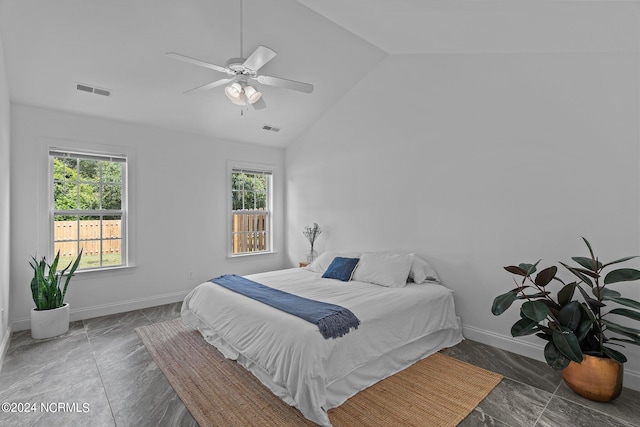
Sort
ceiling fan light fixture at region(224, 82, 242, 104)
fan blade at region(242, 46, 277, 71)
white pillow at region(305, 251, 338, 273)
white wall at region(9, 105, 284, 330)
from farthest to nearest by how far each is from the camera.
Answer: white pillow at region(305, 251, 338, 273) → white wall at region(9, 105, 284, 330) → ceiling fan light fixture at region(224, 82, 242, 104) → fan blade at region(242, 46, 277, 71)

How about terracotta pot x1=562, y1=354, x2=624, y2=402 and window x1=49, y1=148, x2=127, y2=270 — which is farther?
window x1=49, y1=148, x2=127, y2=270

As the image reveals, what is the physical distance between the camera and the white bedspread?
2.06 metres

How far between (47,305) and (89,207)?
4.16ft

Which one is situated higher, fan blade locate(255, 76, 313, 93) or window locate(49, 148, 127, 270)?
fan blade locate(255, 76, 313, 93)

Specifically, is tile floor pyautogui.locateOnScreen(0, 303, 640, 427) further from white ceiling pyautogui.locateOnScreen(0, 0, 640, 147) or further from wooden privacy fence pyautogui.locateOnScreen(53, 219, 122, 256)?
white ceiling pyautogui.locateOnScreen(0, 0, 640, 147)

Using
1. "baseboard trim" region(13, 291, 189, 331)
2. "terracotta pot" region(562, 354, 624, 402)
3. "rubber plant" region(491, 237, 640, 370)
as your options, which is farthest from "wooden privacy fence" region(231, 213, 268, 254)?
"terracotta pot" region(562, 354, 624, 402)

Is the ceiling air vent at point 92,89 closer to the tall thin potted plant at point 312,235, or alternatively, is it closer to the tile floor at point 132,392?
the tile floor at point 132,392

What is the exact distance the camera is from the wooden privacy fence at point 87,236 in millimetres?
3879

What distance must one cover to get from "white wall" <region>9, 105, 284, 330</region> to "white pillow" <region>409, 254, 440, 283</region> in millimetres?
2951

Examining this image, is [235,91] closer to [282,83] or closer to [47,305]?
[282,83]

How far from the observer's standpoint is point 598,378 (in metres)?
2.18

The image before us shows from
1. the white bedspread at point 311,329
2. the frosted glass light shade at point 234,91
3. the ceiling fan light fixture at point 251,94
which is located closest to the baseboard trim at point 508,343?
the white bedspread at point 311,329

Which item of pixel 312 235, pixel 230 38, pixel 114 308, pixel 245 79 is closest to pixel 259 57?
pixel 245 79

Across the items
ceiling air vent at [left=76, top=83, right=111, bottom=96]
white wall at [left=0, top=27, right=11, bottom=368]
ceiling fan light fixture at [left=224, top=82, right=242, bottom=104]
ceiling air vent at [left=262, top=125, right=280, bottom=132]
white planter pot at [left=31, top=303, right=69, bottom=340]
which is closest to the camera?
ceiling fan light fixture at [left=224, top=82, right=242, bottom=104]
